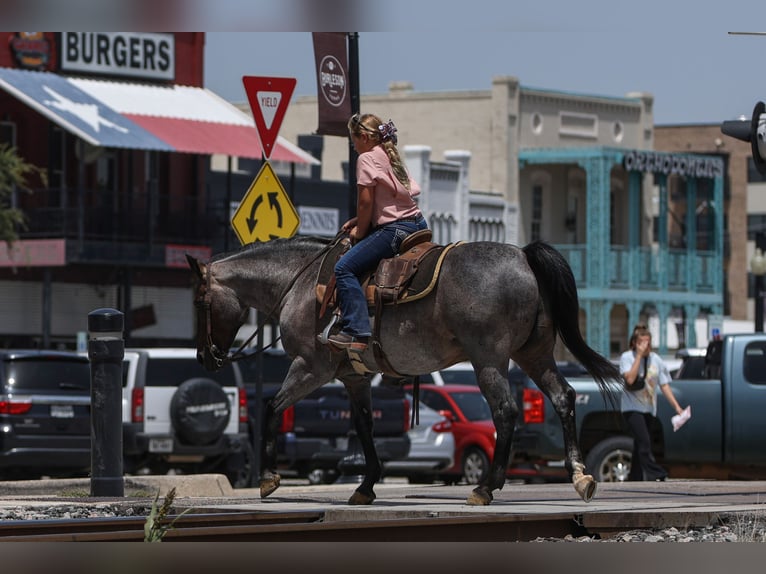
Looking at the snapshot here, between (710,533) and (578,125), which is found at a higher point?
(578,125)

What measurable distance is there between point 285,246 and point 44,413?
875 cm

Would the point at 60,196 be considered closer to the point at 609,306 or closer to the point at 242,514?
the point at 609,306

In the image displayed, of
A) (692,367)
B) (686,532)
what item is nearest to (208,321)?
(686,532)

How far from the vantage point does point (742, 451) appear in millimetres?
18781

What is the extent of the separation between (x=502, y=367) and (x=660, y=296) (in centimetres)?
5000

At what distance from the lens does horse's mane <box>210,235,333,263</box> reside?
12141 millimetres

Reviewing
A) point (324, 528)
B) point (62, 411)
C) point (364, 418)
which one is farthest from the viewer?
point (62, 411)

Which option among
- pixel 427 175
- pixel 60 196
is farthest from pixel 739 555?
pixel 427 175

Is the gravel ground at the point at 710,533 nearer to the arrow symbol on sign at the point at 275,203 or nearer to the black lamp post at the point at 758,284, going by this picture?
the arrow symbol on sign at the point at 275,203

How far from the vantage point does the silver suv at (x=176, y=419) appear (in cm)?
2097

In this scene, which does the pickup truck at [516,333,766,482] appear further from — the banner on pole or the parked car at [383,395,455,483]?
the parked car at [383,395,455,483]

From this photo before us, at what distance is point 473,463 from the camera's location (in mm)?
25203

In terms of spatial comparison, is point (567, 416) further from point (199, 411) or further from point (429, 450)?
point (429, 450)

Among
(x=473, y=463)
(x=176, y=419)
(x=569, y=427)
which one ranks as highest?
(x=569, y=427)
